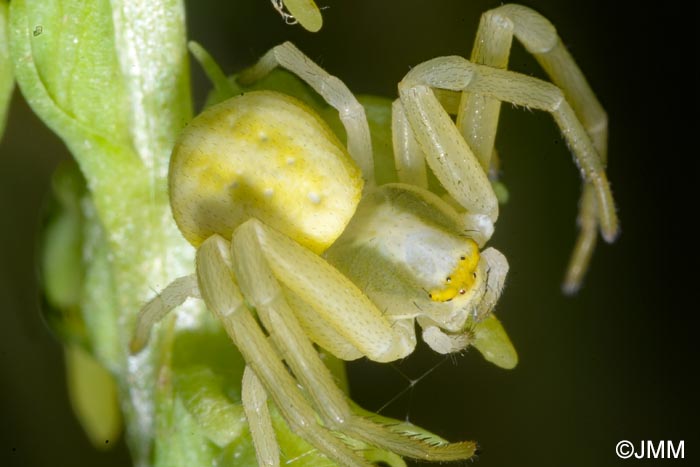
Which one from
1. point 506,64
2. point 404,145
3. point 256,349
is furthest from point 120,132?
point 506,64

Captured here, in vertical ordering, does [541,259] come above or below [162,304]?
below

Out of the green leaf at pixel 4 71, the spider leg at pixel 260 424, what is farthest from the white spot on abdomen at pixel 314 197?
the green leaf at pixel 4 71

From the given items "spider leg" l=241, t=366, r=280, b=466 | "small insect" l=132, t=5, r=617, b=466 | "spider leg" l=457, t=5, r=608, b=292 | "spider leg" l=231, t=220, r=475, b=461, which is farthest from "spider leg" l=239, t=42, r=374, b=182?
"spider leg" l=241, t=366, r=280, b=466

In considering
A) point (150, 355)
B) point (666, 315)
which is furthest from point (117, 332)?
point (666, 315)

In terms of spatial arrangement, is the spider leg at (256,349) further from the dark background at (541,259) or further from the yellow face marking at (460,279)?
the dark background at (541,259)

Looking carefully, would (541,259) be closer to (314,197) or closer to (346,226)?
(346,226)

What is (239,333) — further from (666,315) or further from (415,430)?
(666,315)
